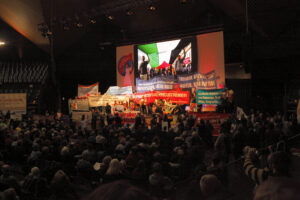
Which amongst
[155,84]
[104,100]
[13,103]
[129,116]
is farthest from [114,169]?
[13,103]

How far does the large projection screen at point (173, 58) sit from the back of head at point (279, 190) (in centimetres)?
1418

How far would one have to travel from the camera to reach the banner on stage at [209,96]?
13.6 metres

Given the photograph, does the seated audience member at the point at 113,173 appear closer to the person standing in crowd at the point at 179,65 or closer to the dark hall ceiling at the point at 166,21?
the dark hall ceiling at the point at 166,21

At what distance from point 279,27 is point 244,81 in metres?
3.77

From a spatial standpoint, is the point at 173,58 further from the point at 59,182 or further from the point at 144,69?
the point at 59,182

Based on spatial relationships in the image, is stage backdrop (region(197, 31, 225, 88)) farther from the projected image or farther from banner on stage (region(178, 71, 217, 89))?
the projected image

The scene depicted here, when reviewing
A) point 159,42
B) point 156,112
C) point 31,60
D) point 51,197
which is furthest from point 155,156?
point 31,60

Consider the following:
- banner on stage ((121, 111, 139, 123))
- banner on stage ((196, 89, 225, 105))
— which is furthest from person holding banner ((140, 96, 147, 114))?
banner on stage ((196, 89, 225, 105))

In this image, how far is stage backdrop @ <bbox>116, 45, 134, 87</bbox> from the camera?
18672 mm

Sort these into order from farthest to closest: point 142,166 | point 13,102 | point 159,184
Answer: point 13,102 < point 142,166 < point 159,184

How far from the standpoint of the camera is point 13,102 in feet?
61.1

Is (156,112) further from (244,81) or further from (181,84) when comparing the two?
(244,81)

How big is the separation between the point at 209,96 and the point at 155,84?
434 centimetres

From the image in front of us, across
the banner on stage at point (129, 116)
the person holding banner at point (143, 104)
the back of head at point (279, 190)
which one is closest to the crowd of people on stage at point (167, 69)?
the person holding banner at point (143, 104)
